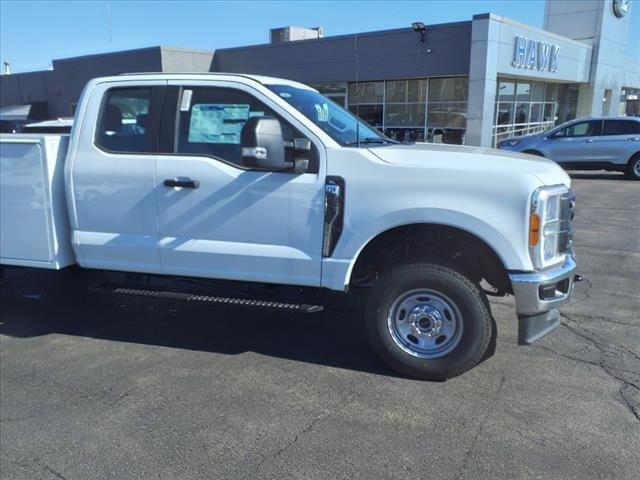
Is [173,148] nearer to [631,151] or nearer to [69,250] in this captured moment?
[69,250]

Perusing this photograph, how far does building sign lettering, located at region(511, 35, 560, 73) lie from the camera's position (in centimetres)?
2053

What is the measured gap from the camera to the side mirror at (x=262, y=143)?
3863 mm

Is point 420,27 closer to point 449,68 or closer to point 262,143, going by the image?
point 449,68

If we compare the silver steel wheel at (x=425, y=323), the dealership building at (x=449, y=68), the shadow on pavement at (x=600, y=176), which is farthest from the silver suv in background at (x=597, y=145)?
the silver steel wheel at (x=425, y=323)

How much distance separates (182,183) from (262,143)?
32.2 inches

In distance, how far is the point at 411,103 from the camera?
2317 centimetres

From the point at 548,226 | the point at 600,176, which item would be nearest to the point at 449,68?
the point at 600,176

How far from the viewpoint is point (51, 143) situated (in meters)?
4.65

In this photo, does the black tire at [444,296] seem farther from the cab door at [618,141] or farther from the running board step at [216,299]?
the cab door at [618,141]

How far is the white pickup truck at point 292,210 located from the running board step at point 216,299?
0.06 ft

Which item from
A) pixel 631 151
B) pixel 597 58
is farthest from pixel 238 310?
pixel 597 58

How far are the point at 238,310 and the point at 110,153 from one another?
1.99m

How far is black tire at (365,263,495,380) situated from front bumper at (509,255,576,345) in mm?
234

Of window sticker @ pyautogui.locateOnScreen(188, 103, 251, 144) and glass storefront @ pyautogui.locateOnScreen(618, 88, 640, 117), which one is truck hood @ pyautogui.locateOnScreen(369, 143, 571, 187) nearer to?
window sticker @ pyautogui.locateOnScreen(188, 103, 251, 144)
